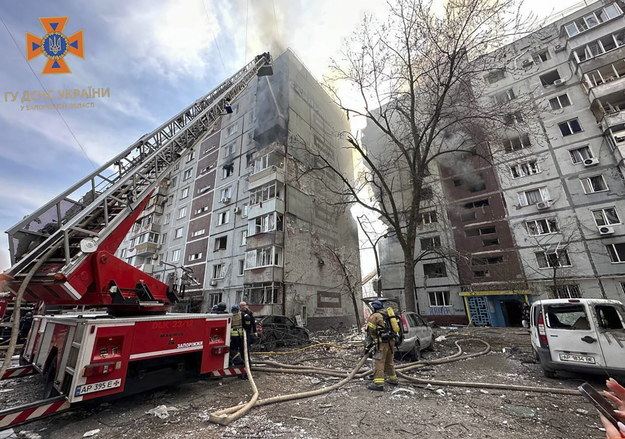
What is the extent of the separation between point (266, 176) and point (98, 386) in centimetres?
1894

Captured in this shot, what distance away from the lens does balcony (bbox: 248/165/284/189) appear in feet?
70.1

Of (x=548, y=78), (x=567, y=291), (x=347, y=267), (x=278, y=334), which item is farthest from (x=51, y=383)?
(x=548, y=78)

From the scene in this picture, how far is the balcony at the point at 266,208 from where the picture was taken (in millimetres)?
20453

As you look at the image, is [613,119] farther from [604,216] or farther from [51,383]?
[51,383]

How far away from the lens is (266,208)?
68.0ft

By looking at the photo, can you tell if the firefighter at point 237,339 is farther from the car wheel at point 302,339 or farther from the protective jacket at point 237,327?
the car wheel at point 302,339

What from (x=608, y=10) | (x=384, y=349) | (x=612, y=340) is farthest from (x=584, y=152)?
(x=384, y=349)

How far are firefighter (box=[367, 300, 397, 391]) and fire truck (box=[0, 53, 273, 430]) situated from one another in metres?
3.34

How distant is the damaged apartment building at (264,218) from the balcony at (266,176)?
9cm

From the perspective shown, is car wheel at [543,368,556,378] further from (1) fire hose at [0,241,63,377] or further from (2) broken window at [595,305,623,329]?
(1) fire hose at [0,241,63,377]

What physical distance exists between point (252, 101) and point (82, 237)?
87.8ft

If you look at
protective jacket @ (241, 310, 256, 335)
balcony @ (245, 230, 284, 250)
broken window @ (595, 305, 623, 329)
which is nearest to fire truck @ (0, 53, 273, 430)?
protective jacket @ (241, 310, 256, 335)

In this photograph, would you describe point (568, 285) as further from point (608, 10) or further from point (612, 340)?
point (608, 10)

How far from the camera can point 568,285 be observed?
19.6 m
